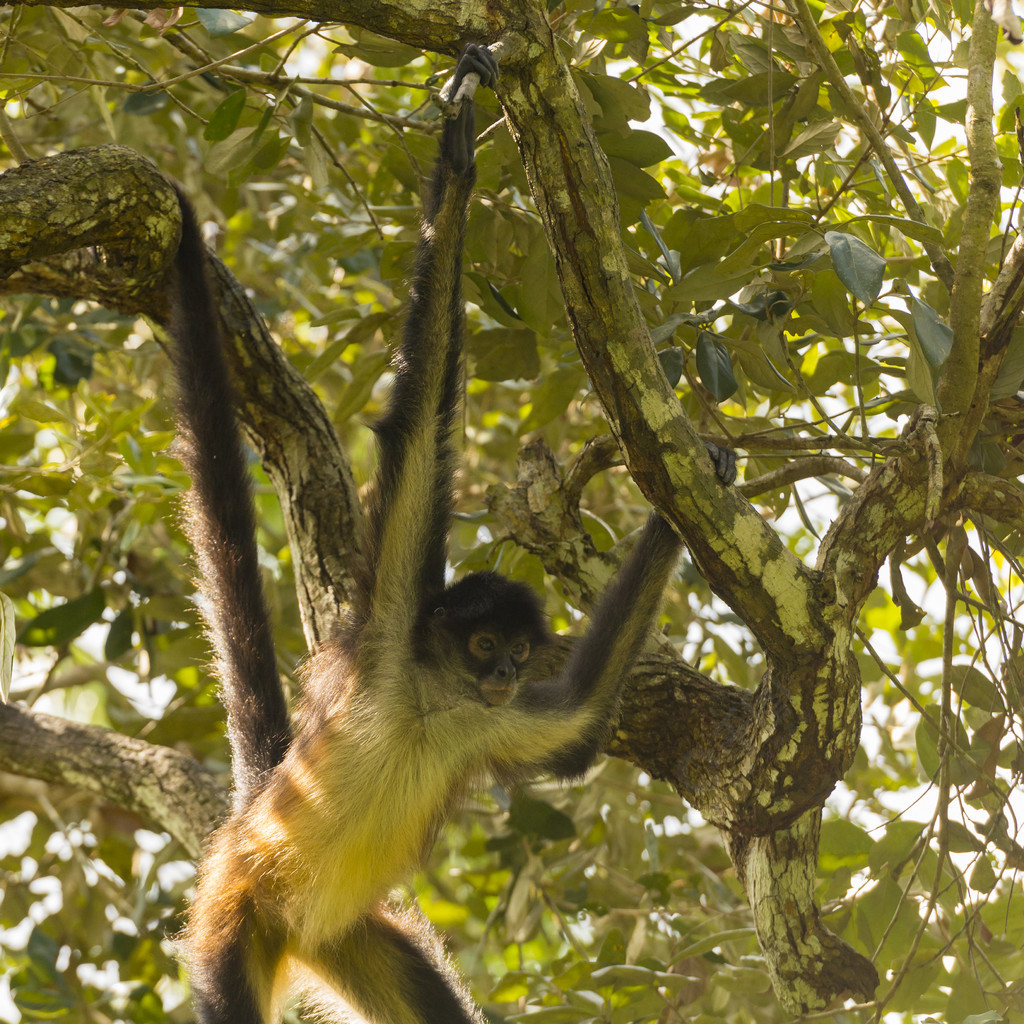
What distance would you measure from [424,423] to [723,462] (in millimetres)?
751

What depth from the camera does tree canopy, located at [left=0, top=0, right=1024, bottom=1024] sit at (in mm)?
2391

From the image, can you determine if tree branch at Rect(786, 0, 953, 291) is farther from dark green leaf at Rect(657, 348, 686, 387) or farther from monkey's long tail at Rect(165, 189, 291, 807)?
monkey's long tail at Rect(165, 189, 291, 807)

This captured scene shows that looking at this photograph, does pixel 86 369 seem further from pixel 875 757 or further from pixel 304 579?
pixel 875 757

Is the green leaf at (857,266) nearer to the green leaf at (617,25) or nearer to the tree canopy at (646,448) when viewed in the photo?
the tree canopy at (646,448)

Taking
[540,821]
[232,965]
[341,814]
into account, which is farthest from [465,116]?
[540,821]

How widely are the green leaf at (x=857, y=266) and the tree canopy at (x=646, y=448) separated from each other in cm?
1

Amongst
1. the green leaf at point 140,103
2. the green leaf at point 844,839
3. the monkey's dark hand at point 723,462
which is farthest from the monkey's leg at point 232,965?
the green leaf at point 140,103

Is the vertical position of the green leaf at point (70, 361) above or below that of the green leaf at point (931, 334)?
above

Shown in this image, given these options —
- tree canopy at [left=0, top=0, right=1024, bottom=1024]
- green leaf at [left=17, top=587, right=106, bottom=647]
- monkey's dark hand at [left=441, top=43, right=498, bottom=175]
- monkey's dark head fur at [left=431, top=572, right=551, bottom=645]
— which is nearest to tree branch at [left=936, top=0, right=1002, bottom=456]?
tree canopy at [left=0, top=0, right=1024, bottom=1024]

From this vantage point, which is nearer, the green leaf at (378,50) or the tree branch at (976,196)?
the tree branch at (976,196)

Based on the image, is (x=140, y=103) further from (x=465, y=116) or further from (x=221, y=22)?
(x=465, y=116)

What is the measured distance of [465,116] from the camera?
7.38ft

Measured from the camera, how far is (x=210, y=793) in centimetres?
386

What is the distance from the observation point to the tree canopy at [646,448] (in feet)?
7.84
